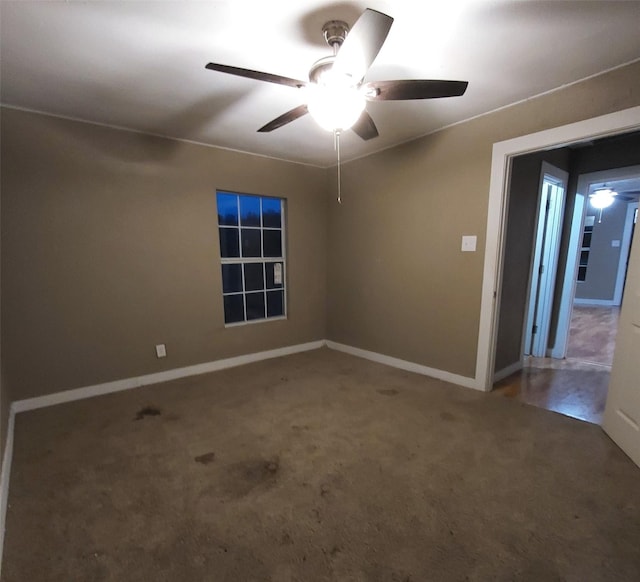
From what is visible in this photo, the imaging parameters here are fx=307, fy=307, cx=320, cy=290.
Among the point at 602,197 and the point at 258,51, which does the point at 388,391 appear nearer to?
the point at 258,51

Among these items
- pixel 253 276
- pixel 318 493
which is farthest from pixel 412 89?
pixel 253 276

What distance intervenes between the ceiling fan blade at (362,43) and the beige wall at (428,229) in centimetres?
163

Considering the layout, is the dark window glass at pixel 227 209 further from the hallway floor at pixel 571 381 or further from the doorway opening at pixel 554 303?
the hallway floor at pixel 571 381

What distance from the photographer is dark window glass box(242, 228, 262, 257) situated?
3525 millimetres

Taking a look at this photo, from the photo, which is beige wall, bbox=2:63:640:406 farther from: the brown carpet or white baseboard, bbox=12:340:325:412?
the brown carpet

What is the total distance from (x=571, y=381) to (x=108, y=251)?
14.6 feet

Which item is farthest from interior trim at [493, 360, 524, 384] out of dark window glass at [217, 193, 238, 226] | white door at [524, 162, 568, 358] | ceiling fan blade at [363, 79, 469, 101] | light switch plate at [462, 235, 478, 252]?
dark window glass at [217, 193, 238, 226]

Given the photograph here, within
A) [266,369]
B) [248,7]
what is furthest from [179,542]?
[248,7]

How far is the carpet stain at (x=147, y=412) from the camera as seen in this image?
2375 mm

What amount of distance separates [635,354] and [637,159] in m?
2.52

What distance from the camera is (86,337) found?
2.66 m

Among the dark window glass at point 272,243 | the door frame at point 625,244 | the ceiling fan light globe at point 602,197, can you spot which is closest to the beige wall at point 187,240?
the dark window glass at point 272,243

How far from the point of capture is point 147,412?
2.44 m

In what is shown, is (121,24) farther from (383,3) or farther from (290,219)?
(290,219)
